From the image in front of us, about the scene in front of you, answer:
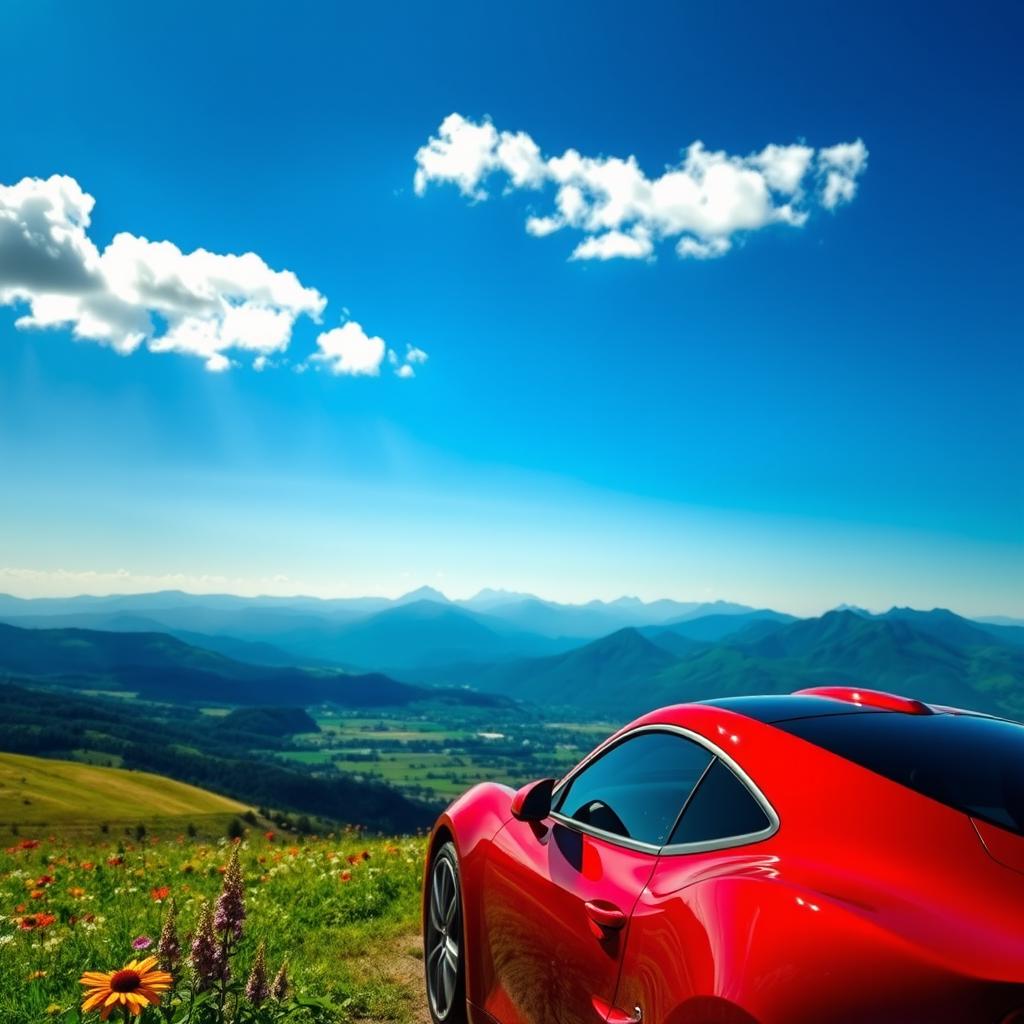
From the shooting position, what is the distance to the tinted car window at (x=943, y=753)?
2.48 meters

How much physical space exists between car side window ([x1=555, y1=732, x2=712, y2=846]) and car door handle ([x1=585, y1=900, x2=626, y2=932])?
27 centimetres

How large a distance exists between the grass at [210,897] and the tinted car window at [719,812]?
2529 mm

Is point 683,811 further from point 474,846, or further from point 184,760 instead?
point 184,760

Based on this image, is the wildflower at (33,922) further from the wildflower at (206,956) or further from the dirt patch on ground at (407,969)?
the wildflower at (206,956)

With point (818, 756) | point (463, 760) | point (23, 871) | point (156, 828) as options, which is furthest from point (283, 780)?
point (818, 756)

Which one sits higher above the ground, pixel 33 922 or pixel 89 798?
pixel 33 922

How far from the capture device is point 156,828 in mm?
45375

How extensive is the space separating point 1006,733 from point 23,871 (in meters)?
8.45

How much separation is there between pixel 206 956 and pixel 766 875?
2318 mm

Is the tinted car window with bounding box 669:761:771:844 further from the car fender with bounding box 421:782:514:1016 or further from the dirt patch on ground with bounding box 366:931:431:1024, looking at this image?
the dirt patch on ground with bounding box 366:931:431:1024

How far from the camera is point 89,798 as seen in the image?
5484 cm

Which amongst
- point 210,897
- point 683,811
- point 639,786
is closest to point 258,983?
point 639,786

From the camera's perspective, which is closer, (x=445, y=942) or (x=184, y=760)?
(x=445, y=942)

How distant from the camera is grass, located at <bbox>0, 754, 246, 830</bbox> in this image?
154 feet
